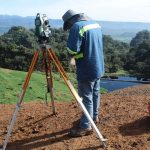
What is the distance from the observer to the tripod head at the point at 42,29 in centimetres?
615

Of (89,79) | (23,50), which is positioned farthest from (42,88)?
(23,50)

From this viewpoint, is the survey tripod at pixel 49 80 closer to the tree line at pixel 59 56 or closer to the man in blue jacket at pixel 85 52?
the man in blue jacket at pixel 85 52

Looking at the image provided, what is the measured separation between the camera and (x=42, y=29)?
617 cm

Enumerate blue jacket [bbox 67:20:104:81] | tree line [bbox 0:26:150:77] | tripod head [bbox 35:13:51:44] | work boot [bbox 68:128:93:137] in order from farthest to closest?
tree line [bbox 0:26:150:77]
work boot [bbox 68:128:93:137]
tripod head [bbox 35:13:51:44]
blue jacket [bbox 67:20:104:81]

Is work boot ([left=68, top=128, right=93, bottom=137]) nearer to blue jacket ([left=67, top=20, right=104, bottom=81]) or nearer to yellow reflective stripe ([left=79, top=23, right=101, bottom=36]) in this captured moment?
blue jacket ([left=67, top=20, right=104, bottom=81])

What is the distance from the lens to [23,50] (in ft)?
200

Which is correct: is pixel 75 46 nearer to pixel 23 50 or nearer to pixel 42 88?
pixel 42 88

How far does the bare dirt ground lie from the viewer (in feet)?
20.3

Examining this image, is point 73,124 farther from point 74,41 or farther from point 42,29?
point 42,29

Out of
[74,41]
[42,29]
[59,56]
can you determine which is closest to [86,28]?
[74,41]

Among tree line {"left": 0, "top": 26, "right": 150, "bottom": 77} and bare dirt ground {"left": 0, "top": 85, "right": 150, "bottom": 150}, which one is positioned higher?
bare dirt ground {"left": 0, "top": 85, "right": 150, "bottom": 150}

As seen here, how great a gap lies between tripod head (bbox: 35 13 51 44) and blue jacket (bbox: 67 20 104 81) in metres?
0.38

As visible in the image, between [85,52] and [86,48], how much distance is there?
0.24 ft

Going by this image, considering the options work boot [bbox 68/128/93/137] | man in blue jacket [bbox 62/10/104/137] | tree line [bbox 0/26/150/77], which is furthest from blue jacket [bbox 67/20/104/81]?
tree line [bbox 0/26/150/77]
